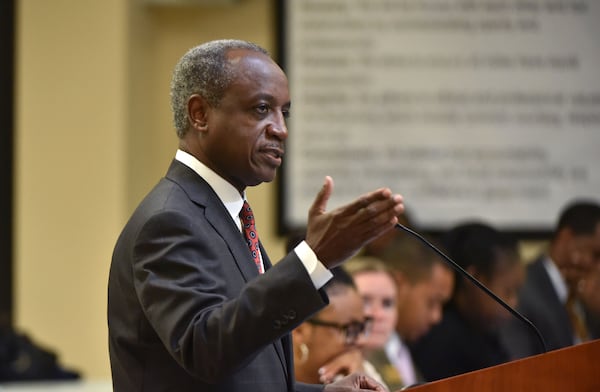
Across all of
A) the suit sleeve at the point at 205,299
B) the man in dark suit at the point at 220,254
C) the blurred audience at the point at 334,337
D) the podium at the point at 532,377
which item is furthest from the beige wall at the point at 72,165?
the podium at the point at 532,377

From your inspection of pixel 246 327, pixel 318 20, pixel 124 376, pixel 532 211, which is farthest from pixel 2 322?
pixel 246 327

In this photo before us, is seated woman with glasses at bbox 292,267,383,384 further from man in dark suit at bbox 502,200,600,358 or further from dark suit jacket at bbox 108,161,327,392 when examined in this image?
man in dark suit at bbox 502,200,600,358

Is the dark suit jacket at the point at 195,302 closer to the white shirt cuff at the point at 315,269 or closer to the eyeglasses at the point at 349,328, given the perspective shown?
the white shirt cuff at the point at 315,269

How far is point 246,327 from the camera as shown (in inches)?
67.7

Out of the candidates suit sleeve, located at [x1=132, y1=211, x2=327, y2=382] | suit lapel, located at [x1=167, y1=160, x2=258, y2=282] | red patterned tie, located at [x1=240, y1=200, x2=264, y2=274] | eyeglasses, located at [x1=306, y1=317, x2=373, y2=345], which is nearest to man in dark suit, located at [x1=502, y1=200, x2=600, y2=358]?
eyeglasses, located at [x1=306, y1=317, x2=373, y2=345]

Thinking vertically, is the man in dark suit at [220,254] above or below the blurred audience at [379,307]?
above

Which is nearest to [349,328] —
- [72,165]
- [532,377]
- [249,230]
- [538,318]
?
[249,230]

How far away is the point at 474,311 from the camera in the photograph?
4766 millimetres

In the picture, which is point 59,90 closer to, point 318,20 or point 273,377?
point 318,20

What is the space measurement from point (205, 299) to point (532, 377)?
24.1 inches

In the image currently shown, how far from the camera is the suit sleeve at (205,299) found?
68.0 inches

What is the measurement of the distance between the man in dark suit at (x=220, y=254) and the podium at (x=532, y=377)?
0.30 metres

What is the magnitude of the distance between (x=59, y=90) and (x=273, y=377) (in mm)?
4220

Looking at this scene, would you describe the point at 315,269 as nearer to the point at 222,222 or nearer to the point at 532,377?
the point at 222,222
